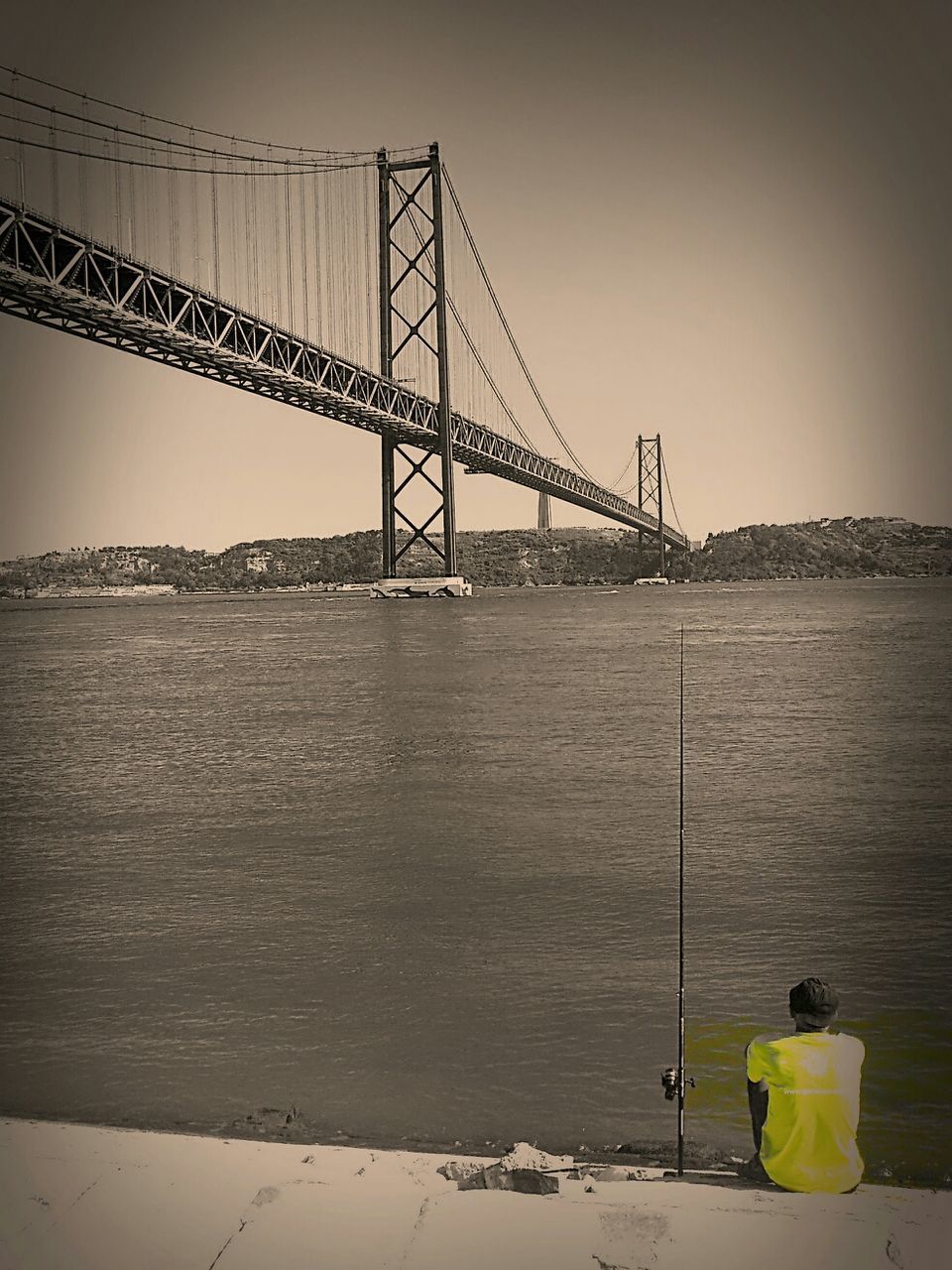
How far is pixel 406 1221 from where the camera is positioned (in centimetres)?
138

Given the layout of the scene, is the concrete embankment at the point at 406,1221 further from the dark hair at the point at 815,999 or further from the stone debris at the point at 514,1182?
the dark hair at the point at 815,999

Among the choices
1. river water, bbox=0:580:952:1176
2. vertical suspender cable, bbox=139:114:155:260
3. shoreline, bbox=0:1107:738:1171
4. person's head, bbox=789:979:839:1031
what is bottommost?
river water, bbox=0:580:952:1176

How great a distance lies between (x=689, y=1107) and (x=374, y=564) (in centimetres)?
3797

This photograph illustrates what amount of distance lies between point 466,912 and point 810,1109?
2178 mm

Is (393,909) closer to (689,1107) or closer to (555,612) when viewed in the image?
(689,1107)

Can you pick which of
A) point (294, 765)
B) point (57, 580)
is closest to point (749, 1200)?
point (294, 765)

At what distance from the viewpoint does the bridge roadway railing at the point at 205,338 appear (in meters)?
11.8

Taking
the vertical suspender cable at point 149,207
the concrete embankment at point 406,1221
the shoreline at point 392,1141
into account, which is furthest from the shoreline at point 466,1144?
the vertical suspender cable at point 149,207

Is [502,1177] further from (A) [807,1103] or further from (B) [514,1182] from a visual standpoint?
(A) [807,1103]

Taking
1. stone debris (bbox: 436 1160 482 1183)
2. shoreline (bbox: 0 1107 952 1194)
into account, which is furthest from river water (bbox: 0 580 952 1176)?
stone debris (bbox: 436 1160 482 1183)

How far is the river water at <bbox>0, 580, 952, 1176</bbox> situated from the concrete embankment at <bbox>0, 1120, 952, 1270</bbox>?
689mm

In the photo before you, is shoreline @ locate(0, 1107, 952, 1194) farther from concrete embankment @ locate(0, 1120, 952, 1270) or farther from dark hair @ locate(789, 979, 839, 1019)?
concrete embankment @ locate(0, 1120, 952, 1270)

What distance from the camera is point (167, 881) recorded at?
4230mm

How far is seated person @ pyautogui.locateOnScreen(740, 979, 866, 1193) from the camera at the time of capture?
1.59m
